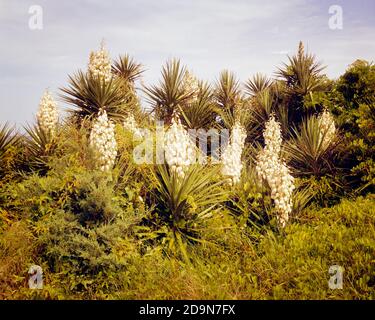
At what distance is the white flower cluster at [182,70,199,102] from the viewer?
9500 mm

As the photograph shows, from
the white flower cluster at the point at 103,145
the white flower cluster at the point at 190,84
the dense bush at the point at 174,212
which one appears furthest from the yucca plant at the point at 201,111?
the white flower cluster at the point at 103,145

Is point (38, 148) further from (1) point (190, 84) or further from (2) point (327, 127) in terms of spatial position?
(2) point (327, 127)

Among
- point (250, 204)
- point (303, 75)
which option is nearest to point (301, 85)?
point (303, 75)

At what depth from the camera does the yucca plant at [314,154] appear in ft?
25.9

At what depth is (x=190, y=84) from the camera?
1018 cm

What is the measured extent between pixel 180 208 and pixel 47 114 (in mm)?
4017

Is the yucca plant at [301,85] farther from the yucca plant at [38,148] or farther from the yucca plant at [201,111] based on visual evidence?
the yucca plant at [38,148]

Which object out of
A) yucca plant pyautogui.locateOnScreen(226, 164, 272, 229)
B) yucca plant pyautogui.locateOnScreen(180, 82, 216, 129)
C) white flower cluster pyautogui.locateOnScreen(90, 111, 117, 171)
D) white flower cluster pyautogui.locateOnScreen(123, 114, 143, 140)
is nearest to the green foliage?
yucca plant pyautogui.locateOnScreen(226, 164, 272, 229)

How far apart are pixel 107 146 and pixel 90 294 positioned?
7.56 ft

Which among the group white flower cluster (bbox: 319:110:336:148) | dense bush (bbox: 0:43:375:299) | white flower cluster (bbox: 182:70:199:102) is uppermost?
white flower cluster (bbox: 182:70:199:102)

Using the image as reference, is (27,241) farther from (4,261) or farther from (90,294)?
(90,294)

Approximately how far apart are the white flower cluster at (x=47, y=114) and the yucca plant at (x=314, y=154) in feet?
16.1

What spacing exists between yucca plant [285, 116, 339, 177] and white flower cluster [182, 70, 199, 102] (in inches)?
111

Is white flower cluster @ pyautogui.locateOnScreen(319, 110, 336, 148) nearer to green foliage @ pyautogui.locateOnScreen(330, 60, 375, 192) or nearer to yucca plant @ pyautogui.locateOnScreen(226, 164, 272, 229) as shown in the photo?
green foliage @ pyautogui.locateOnScreen(330, 60, 375, 192)
